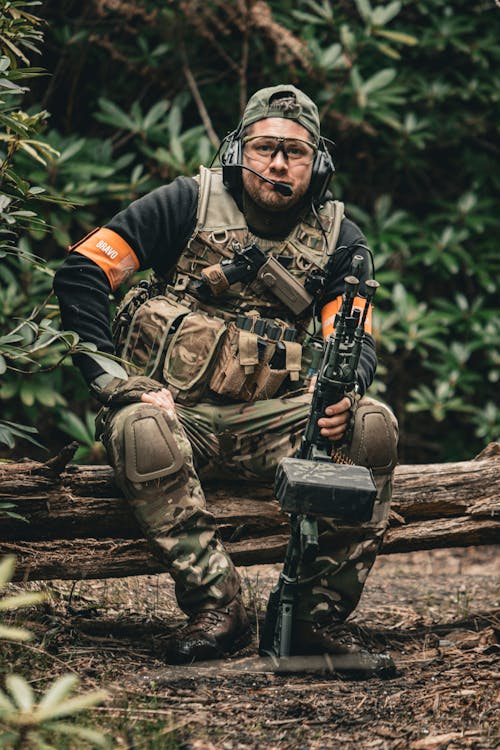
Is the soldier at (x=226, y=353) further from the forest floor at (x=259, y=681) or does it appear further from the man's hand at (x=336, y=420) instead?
the forest floor at (x=259, y=681)

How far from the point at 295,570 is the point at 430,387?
12.9ft

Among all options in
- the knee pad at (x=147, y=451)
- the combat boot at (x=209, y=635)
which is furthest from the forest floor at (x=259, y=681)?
the knee pad at (x=147, y=451)

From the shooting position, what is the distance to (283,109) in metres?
3.60

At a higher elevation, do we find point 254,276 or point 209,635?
point 254,276

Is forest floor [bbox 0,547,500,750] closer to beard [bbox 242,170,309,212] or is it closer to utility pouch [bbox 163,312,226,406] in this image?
utility pouch [bbox 163,312,226,406]

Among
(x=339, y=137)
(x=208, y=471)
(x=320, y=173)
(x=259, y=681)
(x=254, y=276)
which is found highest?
(x=339, y=137)

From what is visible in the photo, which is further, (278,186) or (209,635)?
(278,186)

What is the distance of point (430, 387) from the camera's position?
680cm

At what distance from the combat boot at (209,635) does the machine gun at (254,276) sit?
1.13m

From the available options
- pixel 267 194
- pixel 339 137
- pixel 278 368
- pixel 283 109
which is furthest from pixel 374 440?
pixel 339 137

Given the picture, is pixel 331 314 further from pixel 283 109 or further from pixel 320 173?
pixel 283 109

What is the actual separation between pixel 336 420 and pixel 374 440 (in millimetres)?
175

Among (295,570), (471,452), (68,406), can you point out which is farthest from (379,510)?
(471,452)

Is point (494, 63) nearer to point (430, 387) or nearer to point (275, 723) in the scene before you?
point (430, 387)
